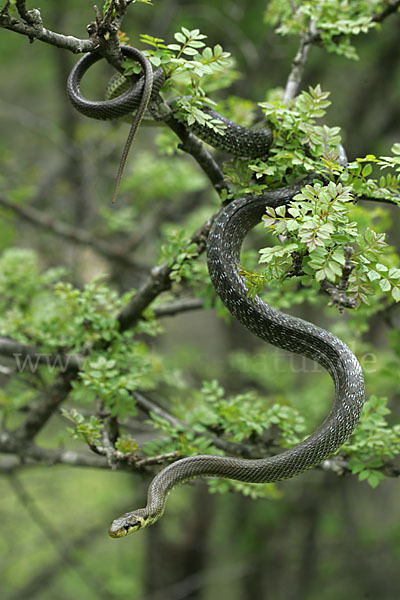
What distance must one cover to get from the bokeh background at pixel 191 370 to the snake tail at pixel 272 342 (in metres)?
3.88

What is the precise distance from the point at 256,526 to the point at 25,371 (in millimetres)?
7053

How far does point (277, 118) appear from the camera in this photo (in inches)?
112

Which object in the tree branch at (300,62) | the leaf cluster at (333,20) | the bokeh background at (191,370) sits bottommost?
the bokeh background at (191,370)

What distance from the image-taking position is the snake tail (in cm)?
255

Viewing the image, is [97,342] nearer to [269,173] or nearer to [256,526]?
[269,173]

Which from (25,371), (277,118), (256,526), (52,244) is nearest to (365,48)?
(52,244)

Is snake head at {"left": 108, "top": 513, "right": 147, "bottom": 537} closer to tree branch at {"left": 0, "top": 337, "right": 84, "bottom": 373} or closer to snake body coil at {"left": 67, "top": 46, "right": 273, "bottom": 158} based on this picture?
tree branch at {"left": 0, "top": 337, "right": 84, "bottom": 373}

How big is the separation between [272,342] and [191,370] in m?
5.65

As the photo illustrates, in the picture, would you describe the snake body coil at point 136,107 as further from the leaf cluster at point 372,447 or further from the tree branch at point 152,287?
the leaf cluster at point 372,447

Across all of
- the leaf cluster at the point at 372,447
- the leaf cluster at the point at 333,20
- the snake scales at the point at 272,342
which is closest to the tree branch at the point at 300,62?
the leaf cluster at the point at 333,20

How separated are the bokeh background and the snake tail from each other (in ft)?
12.7

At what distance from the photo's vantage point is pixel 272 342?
2.72 meters

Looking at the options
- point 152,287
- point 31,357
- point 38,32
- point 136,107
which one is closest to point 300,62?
point 136,107

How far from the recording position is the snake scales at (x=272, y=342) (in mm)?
2551
